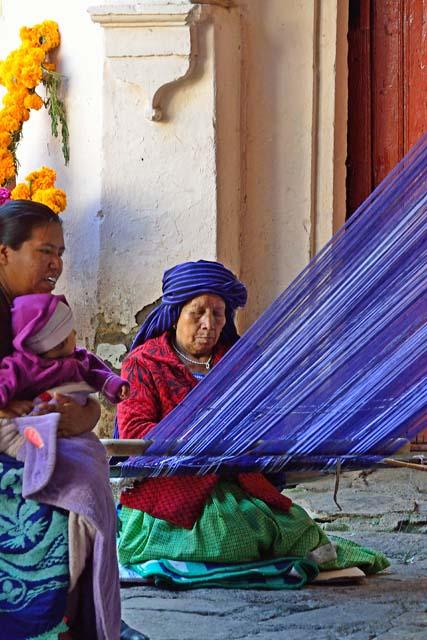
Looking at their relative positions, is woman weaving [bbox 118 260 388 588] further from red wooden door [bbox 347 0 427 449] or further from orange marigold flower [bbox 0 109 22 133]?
red wooden door [bbox 347 0 427 449]

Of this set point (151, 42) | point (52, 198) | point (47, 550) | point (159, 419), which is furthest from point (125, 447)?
point (151, 42)

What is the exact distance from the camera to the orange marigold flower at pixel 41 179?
20.8 feet

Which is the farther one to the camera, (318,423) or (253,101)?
(253,101)

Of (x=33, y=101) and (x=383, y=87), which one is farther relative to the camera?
Answer: (x=383, y=87)

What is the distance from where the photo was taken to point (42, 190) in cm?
632

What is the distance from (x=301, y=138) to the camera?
21.0 ft

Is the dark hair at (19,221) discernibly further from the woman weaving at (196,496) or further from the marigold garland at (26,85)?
the marigold garland at (26,85)

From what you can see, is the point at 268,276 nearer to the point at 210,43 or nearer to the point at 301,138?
the point at 301,138

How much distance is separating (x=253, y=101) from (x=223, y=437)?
3.13m

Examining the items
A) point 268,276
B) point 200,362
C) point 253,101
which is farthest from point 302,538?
point 253,101

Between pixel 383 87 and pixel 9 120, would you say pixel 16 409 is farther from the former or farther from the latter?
pixel 383 87

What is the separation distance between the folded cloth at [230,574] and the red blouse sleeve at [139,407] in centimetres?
42

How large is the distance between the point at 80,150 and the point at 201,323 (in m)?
2.15

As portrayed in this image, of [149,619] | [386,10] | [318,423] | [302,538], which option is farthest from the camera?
[386,10]
